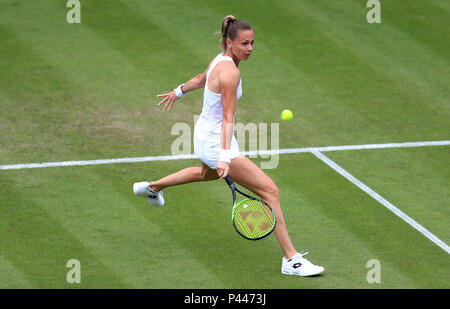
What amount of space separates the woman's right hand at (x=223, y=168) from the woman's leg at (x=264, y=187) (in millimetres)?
273

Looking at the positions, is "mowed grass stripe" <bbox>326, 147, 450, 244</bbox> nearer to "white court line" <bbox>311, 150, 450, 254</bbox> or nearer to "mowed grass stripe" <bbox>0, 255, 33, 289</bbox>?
"white court line" <bbox>311, 150, 450, 254</bbox>

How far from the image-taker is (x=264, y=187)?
7977 mm

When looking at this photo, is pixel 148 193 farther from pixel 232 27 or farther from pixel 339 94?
pixel 339 94

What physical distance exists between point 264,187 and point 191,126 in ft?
13.1

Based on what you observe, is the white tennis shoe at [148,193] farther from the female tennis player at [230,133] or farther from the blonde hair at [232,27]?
the blonde hair at [232,27]

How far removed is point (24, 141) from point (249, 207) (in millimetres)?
4467

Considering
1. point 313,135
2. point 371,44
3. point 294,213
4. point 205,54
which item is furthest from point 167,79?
point 294,213

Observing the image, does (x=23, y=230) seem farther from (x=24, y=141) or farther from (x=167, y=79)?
(x=167, y=79)

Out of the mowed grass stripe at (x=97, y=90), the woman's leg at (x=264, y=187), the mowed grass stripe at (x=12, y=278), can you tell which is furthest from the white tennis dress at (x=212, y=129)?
the mowed grass stripe at (x=97, y=90)

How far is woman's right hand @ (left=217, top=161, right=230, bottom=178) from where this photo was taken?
765cm

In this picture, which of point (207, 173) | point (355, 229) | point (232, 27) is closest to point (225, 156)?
point (207, 173)

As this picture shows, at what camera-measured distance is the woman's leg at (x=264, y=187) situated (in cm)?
796

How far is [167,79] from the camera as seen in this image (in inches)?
521

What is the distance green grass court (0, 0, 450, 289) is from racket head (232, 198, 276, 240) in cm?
49
